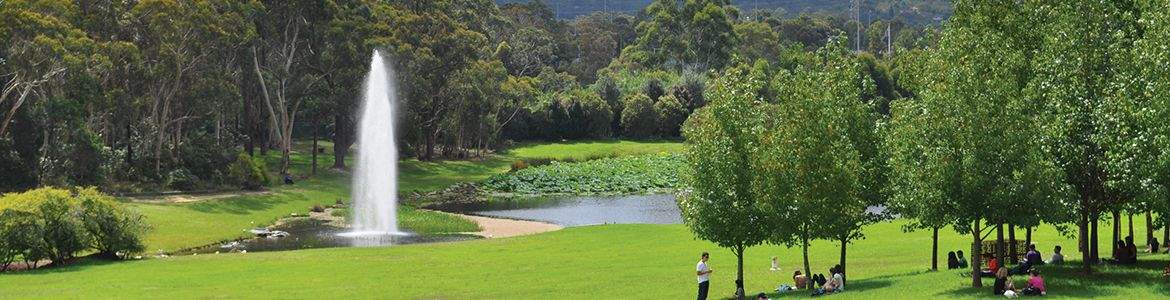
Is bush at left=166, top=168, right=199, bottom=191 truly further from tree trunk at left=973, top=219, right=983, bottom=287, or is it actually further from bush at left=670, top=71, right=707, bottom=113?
bush at left=670, top=71, right=707, bottom=113

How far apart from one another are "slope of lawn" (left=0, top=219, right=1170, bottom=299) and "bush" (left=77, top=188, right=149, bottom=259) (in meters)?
1.25

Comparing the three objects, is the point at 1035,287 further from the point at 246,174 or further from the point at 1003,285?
the point at 246,174

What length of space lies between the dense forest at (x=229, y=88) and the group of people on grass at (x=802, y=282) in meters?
8.99

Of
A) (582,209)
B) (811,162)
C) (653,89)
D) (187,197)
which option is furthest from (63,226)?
(653,89)

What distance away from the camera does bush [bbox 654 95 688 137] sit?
15625 cm

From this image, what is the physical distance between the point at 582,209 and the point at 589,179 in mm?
20371

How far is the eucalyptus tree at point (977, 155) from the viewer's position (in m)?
35.3

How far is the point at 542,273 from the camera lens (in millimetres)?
46625

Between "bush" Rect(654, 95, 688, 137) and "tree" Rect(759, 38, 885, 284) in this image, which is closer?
"tree" Rect(759, 38, 885, 284)

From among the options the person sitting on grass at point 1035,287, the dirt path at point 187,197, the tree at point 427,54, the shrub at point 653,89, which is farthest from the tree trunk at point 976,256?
the shrub at point 653,89

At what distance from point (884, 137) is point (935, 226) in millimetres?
4300

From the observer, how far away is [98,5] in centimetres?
8425

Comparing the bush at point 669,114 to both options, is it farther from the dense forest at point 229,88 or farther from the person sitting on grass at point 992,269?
the person sitting on grass at point 992,269

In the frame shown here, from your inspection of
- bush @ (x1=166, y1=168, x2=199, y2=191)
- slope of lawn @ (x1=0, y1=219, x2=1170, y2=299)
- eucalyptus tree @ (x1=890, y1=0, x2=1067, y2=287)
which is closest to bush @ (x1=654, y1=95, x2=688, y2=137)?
bush @ (x1=166, y1=168, x2=199, y2=191)
